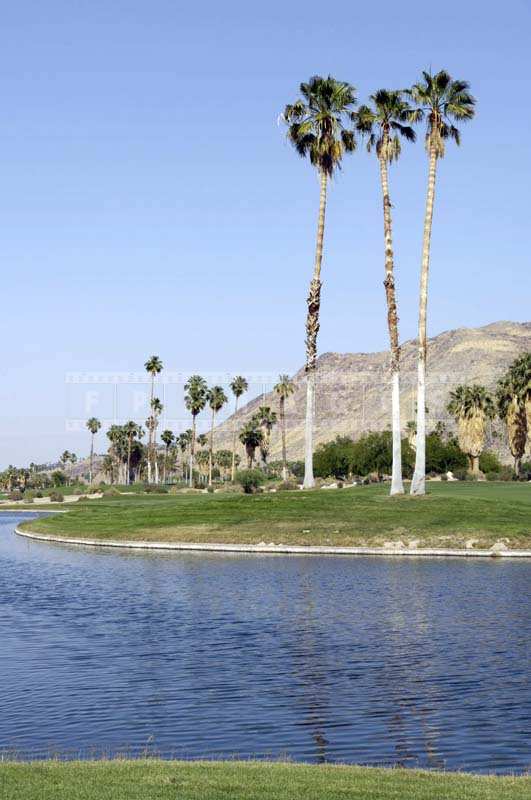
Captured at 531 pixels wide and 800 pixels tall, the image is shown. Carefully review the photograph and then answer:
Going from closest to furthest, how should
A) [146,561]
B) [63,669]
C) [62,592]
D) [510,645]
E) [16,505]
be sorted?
1. [63,669]
2. [510,645]
3. [62,592]
4. [146,561]
5. [16,505]

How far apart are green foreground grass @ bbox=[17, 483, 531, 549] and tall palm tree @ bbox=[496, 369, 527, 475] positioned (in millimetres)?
65922

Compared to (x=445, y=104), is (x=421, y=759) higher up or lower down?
lower down

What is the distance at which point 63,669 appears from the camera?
991 inches

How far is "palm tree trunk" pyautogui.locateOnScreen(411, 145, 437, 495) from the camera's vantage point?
227 ft

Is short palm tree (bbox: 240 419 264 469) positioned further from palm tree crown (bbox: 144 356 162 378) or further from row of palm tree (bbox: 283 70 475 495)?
row of palm tree (bbox: 283 70 475 495)

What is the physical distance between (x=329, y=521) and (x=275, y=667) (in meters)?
37.0

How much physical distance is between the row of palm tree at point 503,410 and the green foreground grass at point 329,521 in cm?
6530

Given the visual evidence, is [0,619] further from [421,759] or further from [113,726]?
[421,759]

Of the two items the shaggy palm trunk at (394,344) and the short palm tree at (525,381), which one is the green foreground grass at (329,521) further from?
the short palm tree at (525,381)

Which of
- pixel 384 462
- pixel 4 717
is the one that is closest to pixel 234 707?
pixel 4 717

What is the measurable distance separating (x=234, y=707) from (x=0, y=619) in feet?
49.3

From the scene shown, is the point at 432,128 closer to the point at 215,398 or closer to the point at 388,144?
the point at 388,144

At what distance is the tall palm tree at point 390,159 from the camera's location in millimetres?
70562

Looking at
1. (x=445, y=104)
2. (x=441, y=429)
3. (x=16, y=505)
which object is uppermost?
(x=445, y=104)
